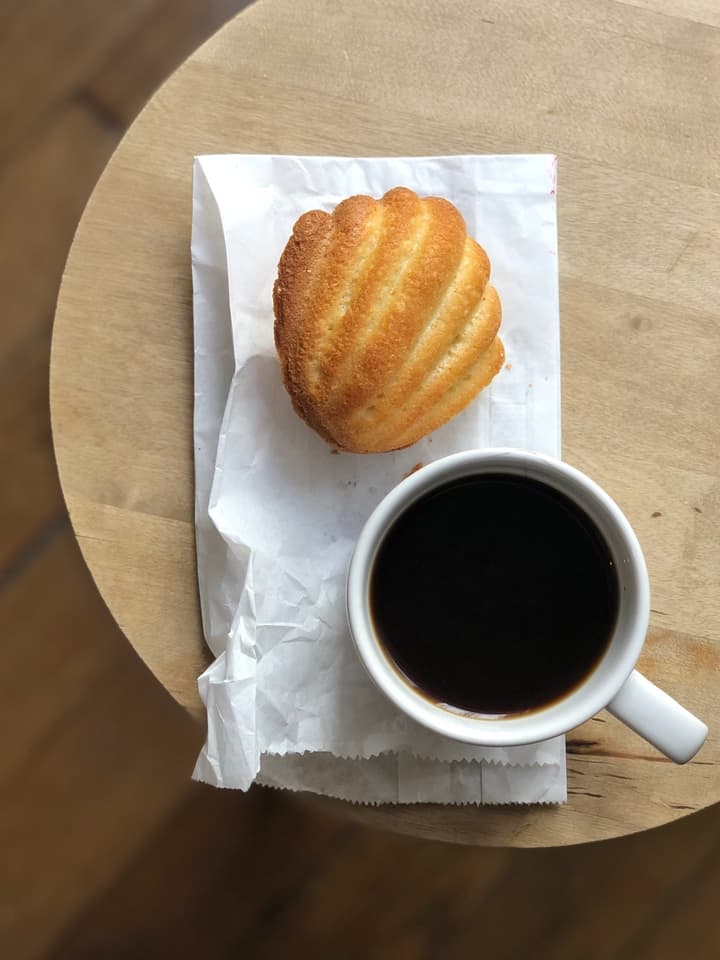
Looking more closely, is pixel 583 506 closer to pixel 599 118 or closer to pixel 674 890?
pixel 599 118

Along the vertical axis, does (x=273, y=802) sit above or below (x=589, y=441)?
below

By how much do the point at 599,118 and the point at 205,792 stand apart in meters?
0.96

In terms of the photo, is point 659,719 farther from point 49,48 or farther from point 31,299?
point 49,48

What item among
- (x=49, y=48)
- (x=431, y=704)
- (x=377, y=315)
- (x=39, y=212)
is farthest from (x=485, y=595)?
(x=49, y=48)

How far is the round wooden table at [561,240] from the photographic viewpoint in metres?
0.77

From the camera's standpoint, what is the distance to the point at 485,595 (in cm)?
74

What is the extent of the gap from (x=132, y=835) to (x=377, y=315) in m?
0.87

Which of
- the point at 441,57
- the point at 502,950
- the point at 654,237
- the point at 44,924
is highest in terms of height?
the point at 441,57

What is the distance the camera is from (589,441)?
0.77 metres

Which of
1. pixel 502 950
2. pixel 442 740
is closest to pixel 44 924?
pixel 502 950

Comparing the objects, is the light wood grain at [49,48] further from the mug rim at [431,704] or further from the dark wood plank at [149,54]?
the mug rim at [431,704]

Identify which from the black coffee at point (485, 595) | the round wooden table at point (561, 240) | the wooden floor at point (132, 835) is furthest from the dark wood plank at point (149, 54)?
the black coffee at point (485, 595)

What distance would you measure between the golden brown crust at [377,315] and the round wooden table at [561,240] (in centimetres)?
9

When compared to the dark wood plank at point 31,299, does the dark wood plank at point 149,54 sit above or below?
above
